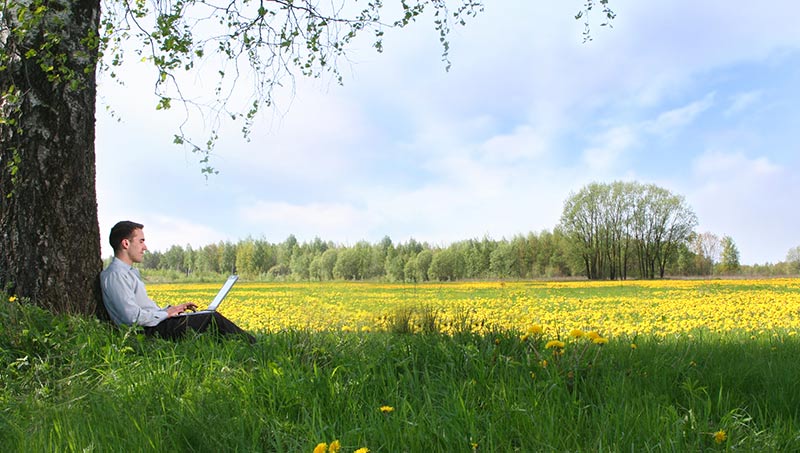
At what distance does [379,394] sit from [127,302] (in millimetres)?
3222

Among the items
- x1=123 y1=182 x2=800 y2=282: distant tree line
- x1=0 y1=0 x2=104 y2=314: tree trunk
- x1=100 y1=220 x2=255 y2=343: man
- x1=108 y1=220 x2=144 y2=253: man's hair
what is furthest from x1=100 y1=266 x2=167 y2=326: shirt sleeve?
x1=123 y1=182 x2=800 y2=282: distant tree line

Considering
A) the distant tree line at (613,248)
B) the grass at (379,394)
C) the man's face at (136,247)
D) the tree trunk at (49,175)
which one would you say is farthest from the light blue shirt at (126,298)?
the distant tree line at (613,248)

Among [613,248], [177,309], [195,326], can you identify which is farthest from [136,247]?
[613,248]

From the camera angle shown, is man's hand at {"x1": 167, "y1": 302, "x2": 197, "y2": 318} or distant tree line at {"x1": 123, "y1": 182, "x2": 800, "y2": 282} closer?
man's hand at {"x1": 167, "y1": 302, "x2": 197, "y2": 318}

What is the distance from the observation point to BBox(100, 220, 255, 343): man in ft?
17.6

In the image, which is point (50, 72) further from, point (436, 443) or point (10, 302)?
point (436, 443)

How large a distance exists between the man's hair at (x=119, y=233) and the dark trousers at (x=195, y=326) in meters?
0.94

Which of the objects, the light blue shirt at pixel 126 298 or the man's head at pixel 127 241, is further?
the man's head at pixel 127 241

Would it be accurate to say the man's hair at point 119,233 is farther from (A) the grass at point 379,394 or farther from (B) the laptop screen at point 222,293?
(B) the laptop screen at point 222,293

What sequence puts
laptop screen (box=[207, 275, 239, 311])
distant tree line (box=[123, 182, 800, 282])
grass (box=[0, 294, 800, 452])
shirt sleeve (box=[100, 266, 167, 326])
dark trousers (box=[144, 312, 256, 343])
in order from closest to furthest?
1. grass (box=[0, 294, 800, 452])
2. dark trousers (box=[144, 312, 256, 343])
3. shirt sleeve (box=[100, 266, 167, 326])
4. laptop screen (box=[207, 275, 239, 311])
5. distant tree line (box=[123, 182, 800, 282])

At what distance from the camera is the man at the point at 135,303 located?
536cm

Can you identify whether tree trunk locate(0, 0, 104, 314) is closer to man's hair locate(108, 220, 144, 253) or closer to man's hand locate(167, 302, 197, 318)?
man's hair locate(108, 220, 144, 253)

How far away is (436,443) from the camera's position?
106 inches

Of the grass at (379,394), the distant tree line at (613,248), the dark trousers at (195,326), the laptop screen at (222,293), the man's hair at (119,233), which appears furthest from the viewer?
the distant tree line at (613,248)
